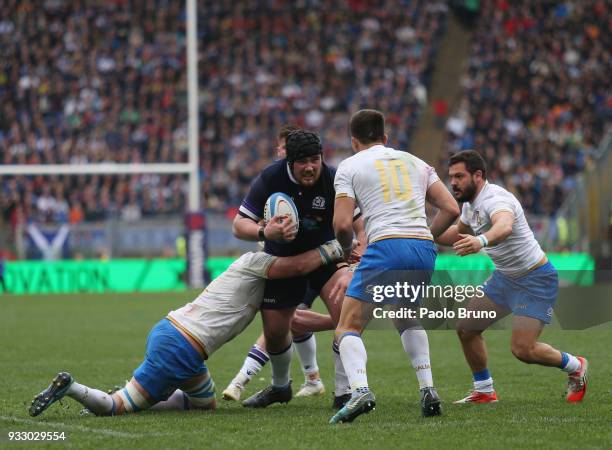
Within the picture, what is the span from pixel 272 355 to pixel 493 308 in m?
1.51

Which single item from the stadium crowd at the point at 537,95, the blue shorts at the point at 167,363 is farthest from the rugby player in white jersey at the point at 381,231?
the stadium crowd at the point at 537,95

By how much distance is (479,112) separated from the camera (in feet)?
100

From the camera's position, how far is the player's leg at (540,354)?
7.66 meters

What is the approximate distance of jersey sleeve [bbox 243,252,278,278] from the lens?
24.8ft

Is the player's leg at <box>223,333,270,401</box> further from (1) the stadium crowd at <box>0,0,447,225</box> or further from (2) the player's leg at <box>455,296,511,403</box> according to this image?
(1) the stadium crowd at <box>0,0,447,225</box>

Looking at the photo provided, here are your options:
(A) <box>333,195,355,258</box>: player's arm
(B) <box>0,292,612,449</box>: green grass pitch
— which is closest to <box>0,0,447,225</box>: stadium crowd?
(B) <box>0,292,612,449</box>: green grass pitch

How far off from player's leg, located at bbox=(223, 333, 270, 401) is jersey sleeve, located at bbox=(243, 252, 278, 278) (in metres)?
0.95

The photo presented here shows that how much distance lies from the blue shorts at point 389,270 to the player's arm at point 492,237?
280 millimetres

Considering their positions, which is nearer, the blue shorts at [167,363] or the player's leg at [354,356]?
the player's leg at [354,356]

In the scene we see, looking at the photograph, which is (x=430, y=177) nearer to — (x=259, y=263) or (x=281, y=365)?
(x=259, y=263)

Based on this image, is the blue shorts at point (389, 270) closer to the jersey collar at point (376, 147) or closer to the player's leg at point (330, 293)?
the jersey collar at point (376, 147)

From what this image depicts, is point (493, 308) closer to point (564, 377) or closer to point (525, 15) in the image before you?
point (564, 377)

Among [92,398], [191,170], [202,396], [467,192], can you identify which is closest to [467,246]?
[467,192]

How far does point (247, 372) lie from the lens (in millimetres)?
8555
